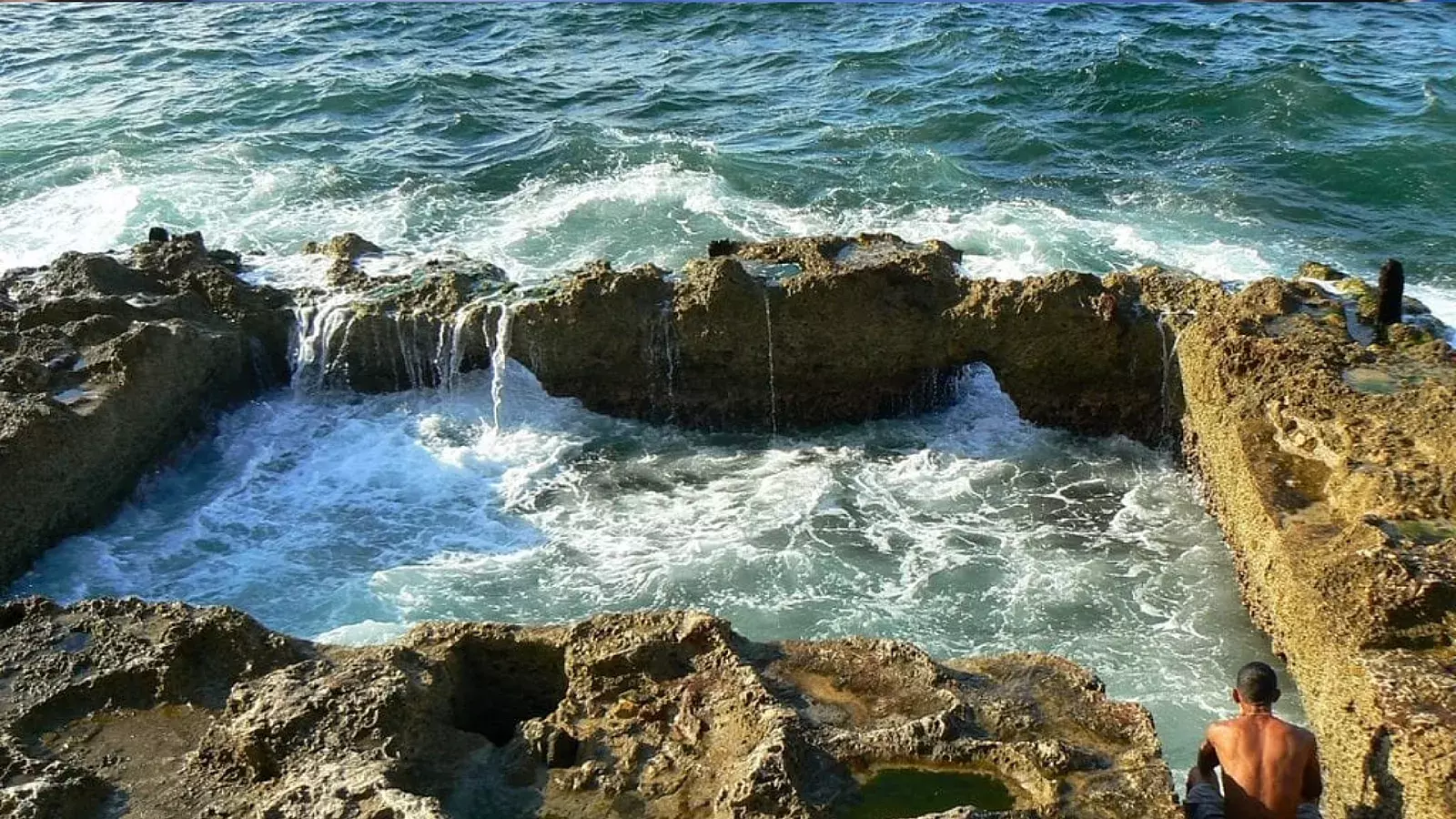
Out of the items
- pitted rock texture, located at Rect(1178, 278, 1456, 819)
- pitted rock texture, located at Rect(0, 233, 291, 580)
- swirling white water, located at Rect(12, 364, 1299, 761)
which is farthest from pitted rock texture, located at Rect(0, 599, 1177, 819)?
pitted rock texture, located at Rect(0, 233, 291, 580)

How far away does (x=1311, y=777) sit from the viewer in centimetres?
570

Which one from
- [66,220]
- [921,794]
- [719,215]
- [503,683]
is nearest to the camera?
[921,794]

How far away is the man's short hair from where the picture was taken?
571 centimetres

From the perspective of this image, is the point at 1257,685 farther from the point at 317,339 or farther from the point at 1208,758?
the point at 317,339

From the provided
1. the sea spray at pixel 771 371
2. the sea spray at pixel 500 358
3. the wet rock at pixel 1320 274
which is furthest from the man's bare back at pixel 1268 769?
the sea spray at pixel 500 358

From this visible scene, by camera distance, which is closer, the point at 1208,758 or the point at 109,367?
the point at 1208,758

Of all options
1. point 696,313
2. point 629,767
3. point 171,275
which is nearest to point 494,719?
point 629,767

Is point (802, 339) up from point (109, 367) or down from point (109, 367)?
down

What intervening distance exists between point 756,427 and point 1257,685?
22.4 feet

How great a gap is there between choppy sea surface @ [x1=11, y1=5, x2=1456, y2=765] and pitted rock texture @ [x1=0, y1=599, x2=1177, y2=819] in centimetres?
225

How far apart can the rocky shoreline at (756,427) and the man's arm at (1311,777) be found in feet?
2.08

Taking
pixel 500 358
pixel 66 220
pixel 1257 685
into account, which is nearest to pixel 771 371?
pixel 500 358

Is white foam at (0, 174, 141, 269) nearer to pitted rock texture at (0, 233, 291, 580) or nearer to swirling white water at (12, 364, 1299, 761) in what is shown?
pitted rock texture at (0, 233, 291, 580)

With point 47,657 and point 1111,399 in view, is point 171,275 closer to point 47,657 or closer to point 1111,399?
point 47,657
